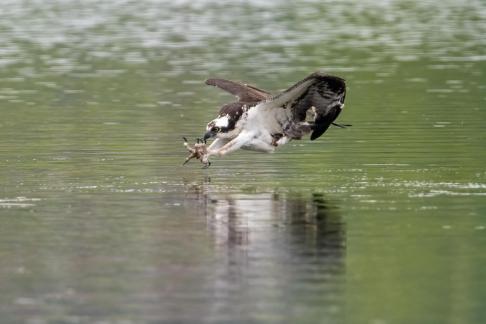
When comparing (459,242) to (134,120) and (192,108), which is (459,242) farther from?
(192,108)

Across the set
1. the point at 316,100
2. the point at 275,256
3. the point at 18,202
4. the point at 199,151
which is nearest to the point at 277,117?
the point at 316,100

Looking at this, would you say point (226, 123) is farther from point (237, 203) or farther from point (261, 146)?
point (237, 203)

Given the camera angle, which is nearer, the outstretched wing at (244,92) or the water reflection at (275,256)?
the water reflection at (275,256)

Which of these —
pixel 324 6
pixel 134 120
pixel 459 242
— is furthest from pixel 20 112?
pixel 324 6

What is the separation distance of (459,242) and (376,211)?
2.04 meters

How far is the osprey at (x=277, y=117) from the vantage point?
771 inches

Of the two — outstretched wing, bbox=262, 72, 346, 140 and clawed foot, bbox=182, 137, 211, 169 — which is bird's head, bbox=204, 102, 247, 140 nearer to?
clawed foot, bbox=182, 137, 211, 169

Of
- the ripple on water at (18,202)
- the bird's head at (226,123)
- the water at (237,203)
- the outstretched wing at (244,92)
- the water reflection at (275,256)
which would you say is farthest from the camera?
the outstretched wing at (244,92)

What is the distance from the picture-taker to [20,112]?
101ft

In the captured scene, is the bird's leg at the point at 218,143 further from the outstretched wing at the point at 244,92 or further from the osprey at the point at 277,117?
the outstretched wing at the point at 244,92

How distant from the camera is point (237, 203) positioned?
61.3 feet

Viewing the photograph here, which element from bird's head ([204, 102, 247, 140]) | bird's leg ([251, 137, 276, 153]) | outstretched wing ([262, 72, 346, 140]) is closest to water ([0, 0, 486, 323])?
bird's leg ([251, 137, 276, 153])

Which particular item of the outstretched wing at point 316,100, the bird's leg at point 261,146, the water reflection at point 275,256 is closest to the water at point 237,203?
the water reflection at point 275,256

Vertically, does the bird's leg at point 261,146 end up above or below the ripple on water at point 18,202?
above
